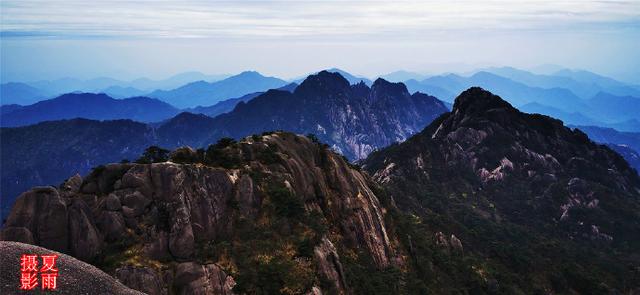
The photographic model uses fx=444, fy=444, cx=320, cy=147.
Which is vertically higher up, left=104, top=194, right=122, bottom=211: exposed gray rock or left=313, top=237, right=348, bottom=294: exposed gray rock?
left=104, top=194, right=122, bottom=211: exposed gray rock

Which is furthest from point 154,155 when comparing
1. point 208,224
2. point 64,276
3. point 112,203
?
point 64,276

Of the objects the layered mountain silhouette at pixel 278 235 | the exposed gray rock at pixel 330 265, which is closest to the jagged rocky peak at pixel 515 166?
the layered mountain silhouette at pixel 278 235

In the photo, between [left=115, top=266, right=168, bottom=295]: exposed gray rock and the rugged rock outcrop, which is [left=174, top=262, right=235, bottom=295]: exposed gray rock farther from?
the rugged rock outcrop

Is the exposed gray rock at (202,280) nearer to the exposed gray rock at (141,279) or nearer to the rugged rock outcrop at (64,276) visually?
→ the exposed gray rock at (141,279)

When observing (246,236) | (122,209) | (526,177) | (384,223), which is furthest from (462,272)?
(526,177)

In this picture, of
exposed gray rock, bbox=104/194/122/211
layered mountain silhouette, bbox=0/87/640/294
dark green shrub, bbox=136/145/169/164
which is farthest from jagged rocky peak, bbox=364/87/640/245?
exposed gray rock, bbox=104/194/122/211
